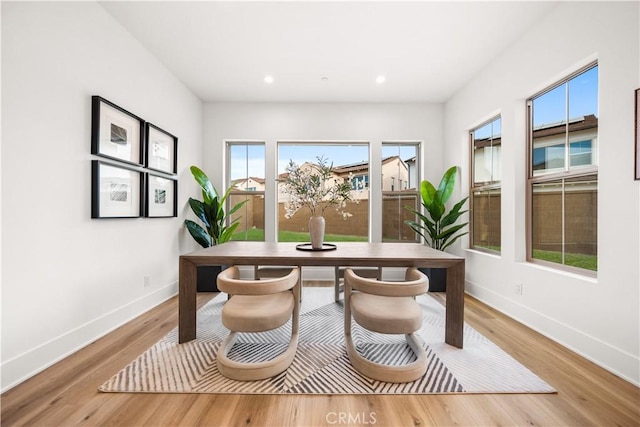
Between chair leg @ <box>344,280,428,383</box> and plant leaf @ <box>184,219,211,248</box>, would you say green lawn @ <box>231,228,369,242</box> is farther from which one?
chair leg @ <box>344,280,428,383</box>

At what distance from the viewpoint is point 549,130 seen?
2.52 meters

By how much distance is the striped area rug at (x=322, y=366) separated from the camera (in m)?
1.61

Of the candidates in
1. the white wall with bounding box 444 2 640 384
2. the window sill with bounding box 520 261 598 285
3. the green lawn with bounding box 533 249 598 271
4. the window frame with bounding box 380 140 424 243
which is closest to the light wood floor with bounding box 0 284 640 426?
the white wall with bounding box 444 2 640 384

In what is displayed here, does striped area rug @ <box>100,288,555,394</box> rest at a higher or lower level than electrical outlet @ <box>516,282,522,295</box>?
lower

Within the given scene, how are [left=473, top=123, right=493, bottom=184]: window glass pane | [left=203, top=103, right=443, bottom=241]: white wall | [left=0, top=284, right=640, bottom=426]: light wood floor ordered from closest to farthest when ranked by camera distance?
[left=0, top=284, right=640, bottom=426]: light wood floor < [left=473, top=123, right=493, bottom=184]: window glass pane < [left=203, top=103, right=443, bottom=241]: white wall

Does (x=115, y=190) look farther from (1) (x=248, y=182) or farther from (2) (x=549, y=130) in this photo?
(2) (x=549, y=130)

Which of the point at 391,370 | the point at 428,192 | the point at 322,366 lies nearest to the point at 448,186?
the point at 428,192

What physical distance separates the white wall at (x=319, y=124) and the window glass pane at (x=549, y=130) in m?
1.56

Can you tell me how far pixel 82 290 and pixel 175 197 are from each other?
1504 millimetres

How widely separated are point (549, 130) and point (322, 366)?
291 cm

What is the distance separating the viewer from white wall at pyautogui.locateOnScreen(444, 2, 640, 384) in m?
1.74

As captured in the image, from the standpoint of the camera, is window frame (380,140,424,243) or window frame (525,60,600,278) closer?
window frame (525,60,600,278)

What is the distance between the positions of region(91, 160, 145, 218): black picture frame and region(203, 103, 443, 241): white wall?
4.97 ft

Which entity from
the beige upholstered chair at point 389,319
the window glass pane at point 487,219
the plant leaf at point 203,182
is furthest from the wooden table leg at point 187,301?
the window glass pane at point 487,219
